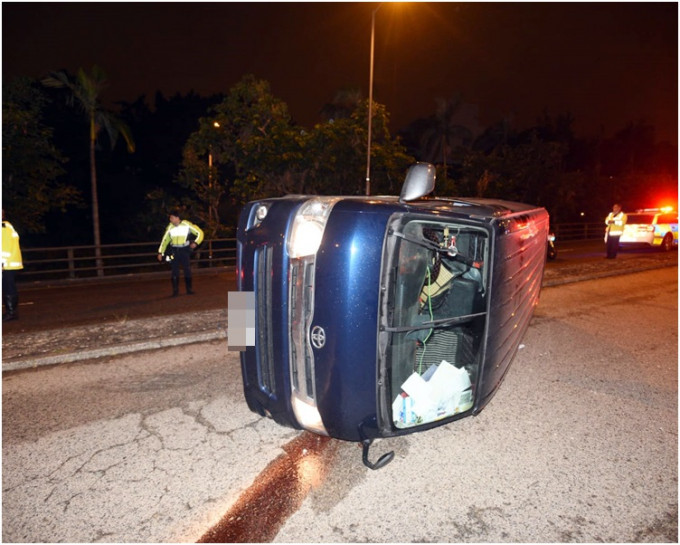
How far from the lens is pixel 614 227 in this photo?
14016mm

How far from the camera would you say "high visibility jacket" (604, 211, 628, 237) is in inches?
538

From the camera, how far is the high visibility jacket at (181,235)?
29.2 feet

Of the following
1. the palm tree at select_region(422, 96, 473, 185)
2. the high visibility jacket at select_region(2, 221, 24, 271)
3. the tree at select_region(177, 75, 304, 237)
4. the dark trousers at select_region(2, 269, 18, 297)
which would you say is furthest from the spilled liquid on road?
the palm tree at select_region(422, 96, 473, 185)

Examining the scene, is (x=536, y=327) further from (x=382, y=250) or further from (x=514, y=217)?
(x=382, y=250)

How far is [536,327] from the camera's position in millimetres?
6785

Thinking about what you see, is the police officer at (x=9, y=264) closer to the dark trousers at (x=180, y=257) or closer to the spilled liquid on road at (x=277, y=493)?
the dark trousers at (x=180, y=257)

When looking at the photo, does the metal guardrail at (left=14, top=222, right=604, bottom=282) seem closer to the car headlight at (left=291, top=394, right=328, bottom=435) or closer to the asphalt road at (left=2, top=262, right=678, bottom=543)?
the asphalt road at (left=2, top=262, right=678, bottom=543)

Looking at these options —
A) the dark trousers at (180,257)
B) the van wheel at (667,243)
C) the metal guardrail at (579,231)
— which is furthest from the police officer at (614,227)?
the dark trousers at (180,257)

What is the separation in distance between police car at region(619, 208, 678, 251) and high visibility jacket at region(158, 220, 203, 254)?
14937mm

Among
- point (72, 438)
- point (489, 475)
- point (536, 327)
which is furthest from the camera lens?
point (536, 327)

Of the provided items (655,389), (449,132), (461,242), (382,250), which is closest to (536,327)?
(655,389)

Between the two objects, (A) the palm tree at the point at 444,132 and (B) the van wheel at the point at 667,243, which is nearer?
(B) the van wheel at the point at 667,243

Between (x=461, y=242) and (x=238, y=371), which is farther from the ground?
(x=461, y=242)

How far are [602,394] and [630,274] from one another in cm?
915
